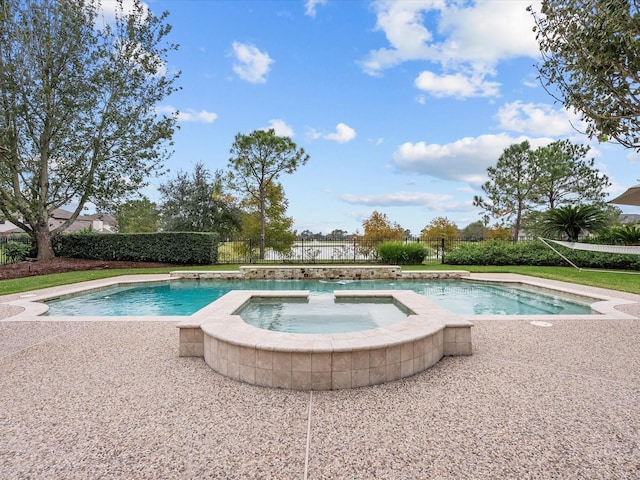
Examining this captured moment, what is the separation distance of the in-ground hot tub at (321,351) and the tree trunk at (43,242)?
46.6ft

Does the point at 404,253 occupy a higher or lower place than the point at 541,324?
higher

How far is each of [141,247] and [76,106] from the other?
A: 20.0ft

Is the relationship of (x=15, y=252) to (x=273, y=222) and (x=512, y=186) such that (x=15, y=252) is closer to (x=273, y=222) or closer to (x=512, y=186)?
(x=273, y=222)

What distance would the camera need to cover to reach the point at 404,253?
15867 millimetres

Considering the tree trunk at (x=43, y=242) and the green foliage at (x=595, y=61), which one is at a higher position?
the green foliage at (x=595, y=61)

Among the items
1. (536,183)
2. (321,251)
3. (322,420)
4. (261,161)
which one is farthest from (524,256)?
(322,420)

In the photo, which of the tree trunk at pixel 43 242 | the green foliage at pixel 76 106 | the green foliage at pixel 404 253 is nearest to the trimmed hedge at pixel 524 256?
the green foliage at pixel 404 253

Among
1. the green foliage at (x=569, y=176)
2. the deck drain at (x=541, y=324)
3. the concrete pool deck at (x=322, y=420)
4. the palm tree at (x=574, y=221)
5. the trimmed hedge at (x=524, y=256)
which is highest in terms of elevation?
the green foliage at (x=569, y=176)

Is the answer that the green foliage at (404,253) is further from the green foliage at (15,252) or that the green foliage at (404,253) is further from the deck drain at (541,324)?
the green foliage at (15,252)

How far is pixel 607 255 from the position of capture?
13328mm

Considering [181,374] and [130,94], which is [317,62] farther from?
[181,374]

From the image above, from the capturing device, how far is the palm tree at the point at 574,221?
14.4 m

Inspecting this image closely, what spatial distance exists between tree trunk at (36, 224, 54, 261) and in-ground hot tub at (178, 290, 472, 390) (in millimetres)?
14219

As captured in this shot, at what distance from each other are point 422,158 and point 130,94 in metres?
12.9
